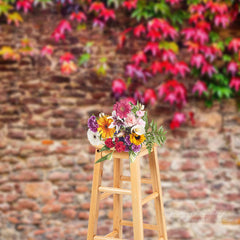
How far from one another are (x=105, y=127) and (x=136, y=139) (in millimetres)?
174

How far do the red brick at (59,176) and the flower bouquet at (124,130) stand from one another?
163 cm

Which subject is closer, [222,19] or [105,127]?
[105,127]

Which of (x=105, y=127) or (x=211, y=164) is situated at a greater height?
(x=211, y=164)

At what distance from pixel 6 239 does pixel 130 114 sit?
7.51 ft

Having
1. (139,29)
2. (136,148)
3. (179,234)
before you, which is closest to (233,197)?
(179,234)

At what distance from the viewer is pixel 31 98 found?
336 centimetres

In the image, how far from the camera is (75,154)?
3.35 metres

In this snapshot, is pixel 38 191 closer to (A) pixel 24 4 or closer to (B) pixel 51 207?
(B) pixel 51 207

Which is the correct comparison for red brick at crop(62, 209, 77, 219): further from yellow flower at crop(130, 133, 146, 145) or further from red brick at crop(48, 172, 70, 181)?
yellow flower at crop(130, 133, 146, 145)

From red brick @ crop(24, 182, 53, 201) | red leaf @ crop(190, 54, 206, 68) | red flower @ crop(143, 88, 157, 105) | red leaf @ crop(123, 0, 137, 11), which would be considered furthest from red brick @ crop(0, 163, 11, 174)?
red leaf @ crop(190, 54, 206, 68)

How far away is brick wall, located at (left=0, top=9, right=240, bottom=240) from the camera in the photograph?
3322 millimetres

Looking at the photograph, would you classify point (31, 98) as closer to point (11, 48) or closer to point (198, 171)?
point (11, 48)

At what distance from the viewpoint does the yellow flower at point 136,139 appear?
1726 mm

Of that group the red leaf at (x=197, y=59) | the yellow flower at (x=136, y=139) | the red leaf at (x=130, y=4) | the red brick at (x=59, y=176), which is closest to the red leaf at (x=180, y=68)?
the red leaf at (x=197, y=59)
